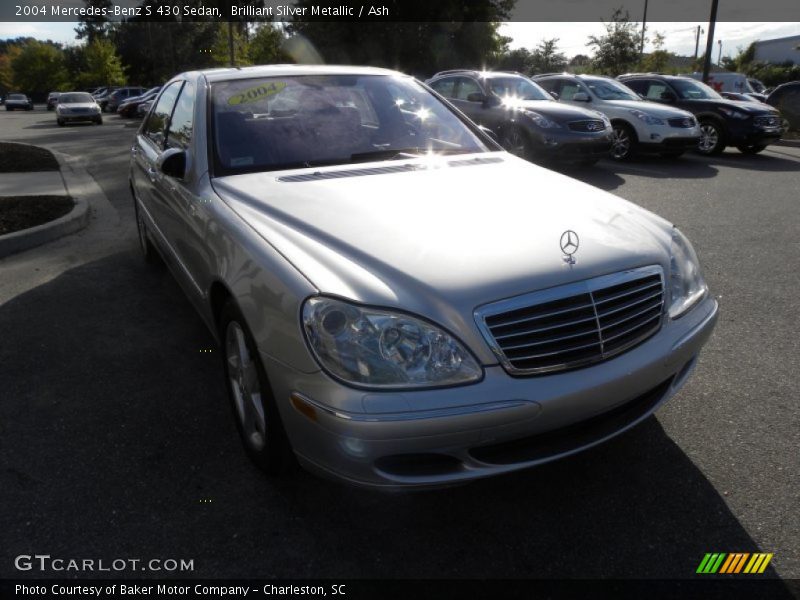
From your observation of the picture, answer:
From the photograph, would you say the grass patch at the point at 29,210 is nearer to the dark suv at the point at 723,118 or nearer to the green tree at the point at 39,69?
the dark suv at the point at 723,118

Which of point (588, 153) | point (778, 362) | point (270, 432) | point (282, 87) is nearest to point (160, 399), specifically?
point (270, 432)

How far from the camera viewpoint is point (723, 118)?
12297 millimetres

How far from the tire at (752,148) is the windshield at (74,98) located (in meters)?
27.4

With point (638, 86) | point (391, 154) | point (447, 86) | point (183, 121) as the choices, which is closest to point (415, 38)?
point (638, 86)

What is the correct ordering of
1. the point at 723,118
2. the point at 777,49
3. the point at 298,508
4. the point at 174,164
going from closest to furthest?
the point at 298,508 < the point at 174,164 < the point at 723,118 < the point at 777,49

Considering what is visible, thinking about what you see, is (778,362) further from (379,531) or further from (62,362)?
(62,362)

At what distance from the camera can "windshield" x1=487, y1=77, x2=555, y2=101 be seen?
36.7ft

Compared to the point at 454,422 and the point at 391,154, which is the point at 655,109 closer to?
the point at 391,154

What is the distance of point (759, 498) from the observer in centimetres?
246

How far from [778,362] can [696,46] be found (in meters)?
71.7

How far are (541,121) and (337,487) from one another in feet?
28.6

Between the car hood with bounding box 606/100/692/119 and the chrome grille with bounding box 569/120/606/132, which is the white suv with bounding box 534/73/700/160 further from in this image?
the chrome grille with bounding box 569/120/606/132

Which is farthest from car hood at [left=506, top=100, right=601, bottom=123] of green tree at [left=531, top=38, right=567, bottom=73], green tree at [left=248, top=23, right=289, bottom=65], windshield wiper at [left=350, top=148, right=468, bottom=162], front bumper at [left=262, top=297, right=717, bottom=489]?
green tree at [left=531, top=38, right=567, bottom=73]

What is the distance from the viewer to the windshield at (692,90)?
42.8 ft
